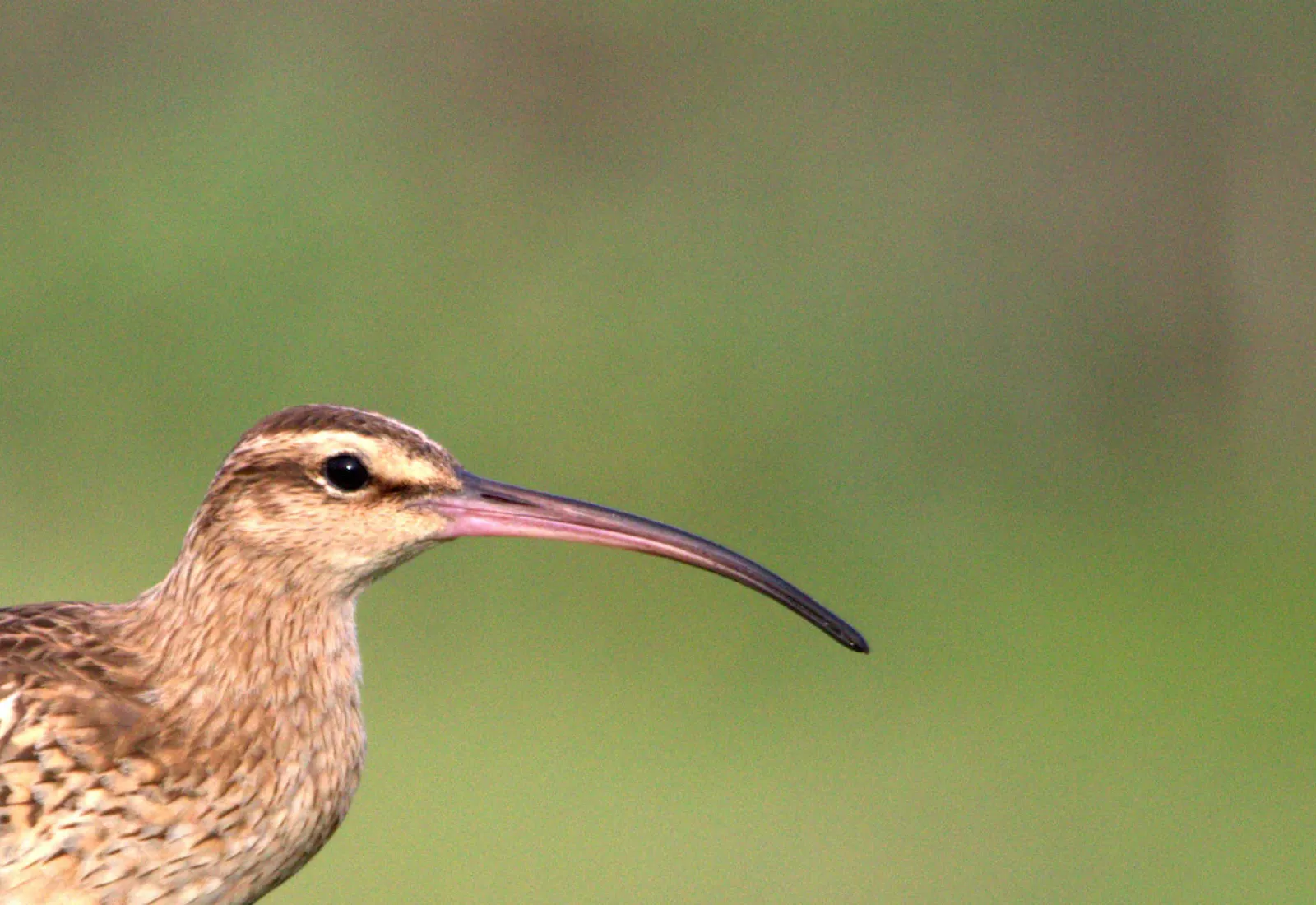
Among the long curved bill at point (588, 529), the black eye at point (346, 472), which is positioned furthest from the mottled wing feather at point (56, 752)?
the long curved bill at point (588, 529)

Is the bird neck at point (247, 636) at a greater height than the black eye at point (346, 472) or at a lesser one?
lesser

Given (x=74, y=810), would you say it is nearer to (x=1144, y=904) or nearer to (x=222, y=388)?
(x=1144, y=904)

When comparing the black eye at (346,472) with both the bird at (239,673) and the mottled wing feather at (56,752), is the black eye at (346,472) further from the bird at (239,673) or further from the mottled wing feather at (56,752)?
the mottled wing feather at (56,752)

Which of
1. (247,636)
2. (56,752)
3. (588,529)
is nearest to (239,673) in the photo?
(247,636)

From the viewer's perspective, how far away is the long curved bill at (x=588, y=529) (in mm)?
4027

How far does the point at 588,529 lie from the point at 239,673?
0.66 metres

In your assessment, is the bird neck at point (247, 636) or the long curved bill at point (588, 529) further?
the bird neck at point (247, 636)

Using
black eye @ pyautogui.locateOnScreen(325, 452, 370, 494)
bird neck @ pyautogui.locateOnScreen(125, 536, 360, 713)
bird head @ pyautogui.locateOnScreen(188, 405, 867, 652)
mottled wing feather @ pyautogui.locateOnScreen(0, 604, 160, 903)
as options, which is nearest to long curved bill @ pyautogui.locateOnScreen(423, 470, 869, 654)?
bird head @ pyautogui.locateOnScreen(188, 405, 867, 652)

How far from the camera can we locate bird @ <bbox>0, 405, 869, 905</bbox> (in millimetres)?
3930

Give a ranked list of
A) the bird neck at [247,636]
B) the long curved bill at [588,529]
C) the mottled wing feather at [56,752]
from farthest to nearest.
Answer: the bird neck at [247,636]
the long curved bill at [588,529]
the mottled wing feather at [56,752]

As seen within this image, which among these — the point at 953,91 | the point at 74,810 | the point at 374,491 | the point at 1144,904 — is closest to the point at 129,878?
the point at 74,810

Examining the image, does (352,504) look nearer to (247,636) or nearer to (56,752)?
(247,636)

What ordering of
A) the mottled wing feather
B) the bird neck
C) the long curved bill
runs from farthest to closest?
the bird neck → the long curved bill → the mottled wing feather

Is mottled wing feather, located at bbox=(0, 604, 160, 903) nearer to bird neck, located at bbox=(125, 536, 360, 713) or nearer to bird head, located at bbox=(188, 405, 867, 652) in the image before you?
bird neck, located at bbox=(125, 536, 360, 713)
